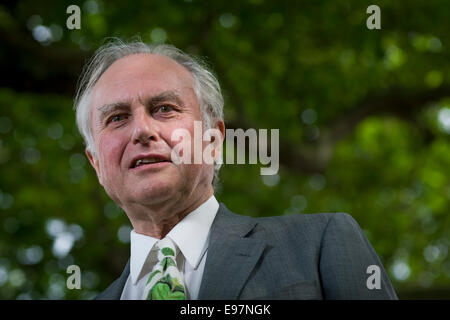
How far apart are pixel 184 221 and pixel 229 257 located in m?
0.26

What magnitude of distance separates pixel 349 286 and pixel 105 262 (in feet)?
19.6

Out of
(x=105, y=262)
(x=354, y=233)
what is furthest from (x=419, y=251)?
(x=354, y=233)

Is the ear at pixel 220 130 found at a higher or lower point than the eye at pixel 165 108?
lower

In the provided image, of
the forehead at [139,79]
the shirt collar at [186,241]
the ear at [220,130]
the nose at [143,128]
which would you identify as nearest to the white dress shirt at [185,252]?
the shirt collar at [186,241]

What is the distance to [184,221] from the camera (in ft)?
7.18

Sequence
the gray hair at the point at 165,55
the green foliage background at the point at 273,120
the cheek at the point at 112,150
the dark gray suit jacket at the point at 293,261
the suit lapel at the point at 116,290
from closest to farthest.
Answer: the dark gray suit jacket at the point at 293,261 → the cheek at the point at 112,150 → the suit lapel at the point at 116,290 → the gray hair at the point at 165,55 → the green foliage background at the point at 273,120

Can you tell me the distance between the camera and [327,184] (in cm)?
786

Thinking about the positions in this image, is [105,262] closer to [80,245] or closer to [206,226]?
[80,245]

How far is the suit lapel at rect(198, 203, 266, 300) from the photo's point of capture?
190 cm

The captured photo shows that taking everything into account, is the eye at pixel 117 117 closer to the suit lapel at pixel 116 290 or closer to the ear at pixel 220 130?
the ear at pixel 220 130

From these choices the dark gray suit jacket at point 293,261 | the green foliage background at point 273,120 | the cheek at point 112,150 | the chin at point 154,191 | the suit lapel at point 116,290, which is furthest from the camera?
the green foliage background at point 273,120

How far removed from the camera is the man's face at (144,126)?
2.05 meters

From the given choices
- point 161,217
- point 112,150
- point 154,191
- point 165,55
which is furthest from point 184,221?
point 165,55

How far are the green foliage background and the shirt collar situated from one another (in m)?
2.65
